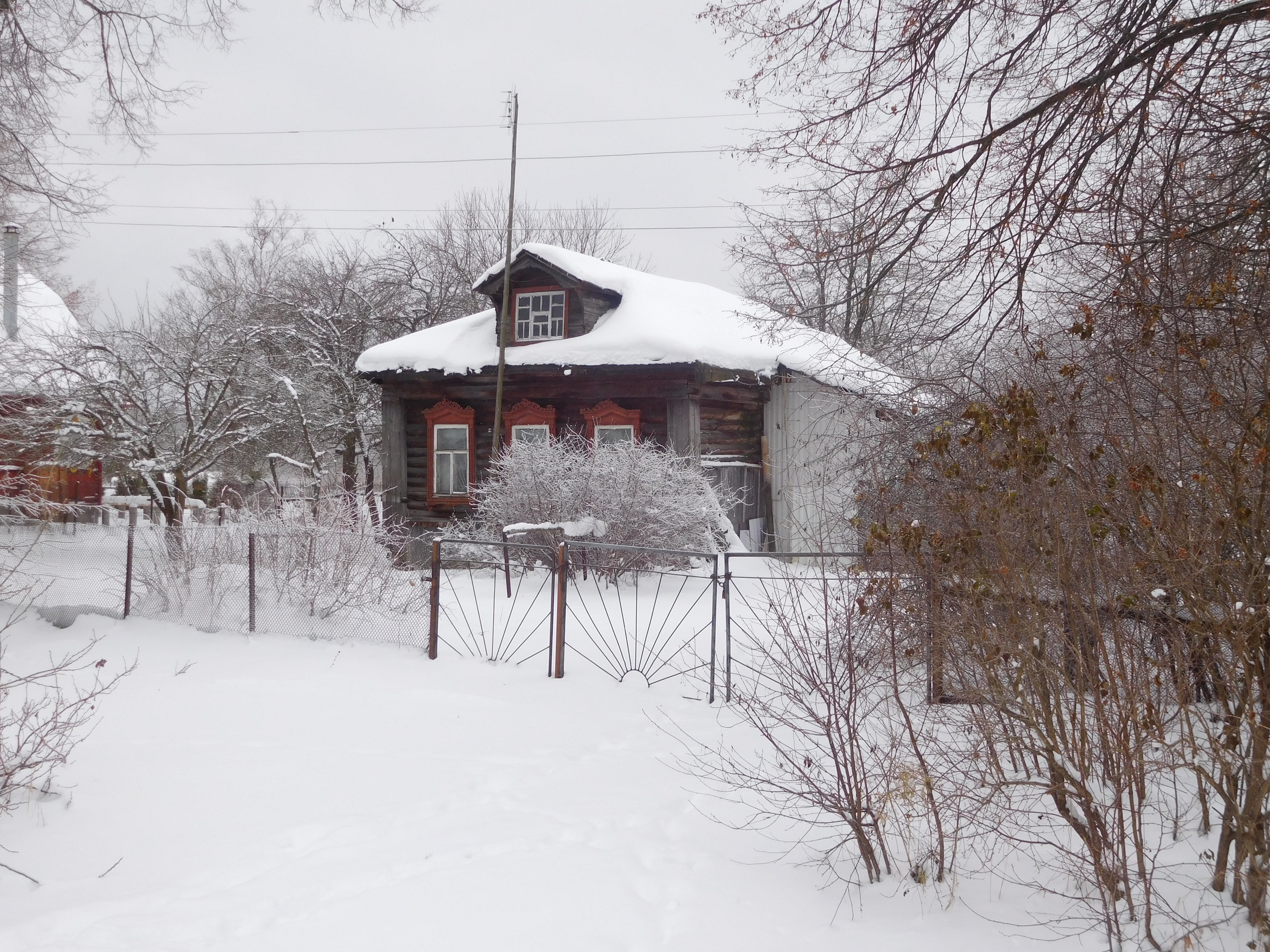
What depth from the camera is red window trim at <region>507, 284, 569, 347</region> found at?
55.7 ft

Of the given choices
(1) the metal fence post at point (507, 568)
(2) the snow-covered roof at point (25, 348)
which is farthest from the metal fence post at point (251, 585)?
(2) the snow-covered roof at point (25, 348)

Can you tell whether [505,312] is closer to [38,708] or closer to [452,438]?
[452,438]

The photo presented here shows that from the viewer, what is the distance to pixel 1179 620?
12.5ft

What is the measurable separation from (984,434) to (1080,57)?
99.5 inches

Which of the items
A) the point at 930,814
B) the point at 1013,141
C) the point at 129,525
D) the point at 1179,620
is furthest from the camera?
the point at 129,525

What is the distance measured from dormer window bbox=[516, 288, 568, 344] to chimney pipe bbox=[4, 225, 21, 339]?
26.2 feet

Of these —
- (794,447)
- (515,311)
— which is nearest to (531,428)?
(515,311)

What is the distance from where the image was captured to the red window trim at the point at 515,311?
1698cm

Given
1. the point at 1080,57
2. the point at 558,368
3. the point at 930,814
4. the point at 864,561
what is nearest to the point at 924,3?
the point at 1080,57

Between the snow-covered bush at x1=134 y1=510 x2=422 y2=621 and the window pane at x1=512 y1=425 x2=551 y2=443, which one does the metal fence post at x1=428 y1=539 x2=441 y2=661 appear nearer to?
the snow-covered bush at x1=134 y1=510 x2=422 y2=621

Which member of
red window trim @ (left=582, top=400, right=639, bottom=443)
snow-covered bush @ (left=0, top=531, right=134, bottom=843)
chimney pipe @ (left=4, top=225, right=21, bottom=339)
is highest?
chimney pipe @ (left=4, top=225, right=21, bottom=339)

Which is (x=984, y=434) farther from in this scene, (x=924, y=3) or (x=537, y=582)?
(x=537, y=582)

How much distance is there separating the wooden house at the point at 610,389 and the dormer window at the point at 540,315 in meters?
0.03

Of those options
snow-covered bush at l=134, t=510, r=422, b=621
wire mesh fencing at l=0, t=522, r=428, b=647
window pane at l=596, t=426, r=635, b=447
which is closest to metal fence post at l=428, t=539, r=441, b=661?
wire mesh fencing at l=0, t=522, r=428, b=647
